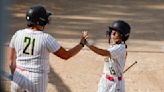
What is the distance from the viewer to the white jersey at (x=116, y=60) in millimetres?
4297

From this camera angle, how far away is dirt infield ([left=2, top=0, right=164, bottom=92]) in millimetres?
7202

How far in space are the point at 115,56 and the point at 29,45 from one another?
37.0 inches

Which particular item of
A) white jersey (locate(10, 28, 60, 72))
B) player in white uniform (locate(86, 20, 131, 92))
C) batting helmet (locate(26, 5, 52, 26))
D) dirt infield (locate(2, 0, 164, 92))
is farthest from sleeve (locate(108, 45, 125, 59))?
dirt infield (locate(2, 0, 164, 92))

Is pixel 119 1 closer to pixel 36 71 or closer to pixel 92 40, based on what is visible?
pixel 92 40

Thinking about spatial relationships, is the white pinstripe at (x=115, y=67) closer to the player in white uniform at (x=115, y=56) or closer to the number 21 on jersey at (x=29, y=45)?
the player in white uniform at (x=115, y=56)

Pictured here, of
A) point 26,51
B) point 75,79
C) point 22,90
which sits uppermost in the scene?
point 26,51

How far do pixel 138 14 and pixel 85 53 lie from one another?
446 centimetres

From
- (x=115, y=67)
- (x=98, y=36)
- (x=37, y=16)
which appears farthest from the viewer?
(x=98, y=36)

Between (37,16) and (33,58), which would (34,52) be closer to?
(33,58)

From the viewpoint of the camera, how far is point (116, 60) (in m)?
4.37

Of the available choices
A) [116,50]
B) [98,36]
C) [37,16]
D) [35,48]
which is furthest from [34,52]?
[98,36]

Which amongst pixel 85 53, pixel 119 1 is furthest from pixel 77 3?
pixel 85 53

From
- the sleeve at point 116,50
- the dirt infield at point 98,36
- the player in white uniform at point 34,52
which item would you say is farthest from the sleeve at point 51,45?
the dirt infield at point 98,36

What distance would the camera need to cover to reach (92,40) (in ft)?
32.6
